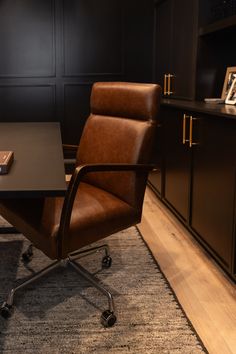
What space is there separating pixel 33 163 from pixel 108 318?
743 mm

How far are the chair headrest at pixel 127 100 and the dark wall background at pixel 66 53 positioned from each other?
7.36 feet

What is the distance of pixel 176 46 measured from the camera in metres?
3.64

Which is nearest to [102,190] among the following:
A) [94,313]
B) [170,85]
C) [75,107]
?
[94,313]

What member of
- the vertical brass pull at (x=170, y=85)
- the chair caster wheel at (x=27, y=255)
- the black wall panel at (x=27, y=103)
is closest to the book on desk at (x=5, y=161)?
the chair caster wheel at (x=27, y=255)

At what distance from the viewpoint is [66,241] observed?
5.79 feet

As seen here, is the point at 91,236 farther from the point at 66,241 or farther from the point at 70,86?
the point at 70,86

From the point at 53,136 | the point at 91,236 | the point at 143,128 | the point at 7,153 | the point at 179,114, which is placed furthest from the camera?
the point at 179,114

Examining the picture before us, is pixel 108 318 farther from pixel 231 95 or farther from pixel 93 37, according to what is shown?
pixel 93 37

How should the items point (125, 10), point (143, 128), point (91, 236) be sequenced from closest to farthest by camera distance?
point (91, 236)
point (143, 128)
point (125, 10)

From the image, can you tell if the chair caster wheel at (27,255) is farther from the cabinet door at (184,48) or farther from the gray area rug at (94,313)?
the cabinet door at (184,48)

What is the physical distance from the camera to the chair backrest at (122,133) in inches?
82.4

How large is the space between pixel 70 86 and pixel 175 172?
1909mm

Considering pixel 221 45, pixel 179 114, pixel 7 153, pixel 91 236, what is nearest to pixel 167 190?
pixel 179 114

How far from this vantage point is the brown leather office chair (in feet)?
5.85
